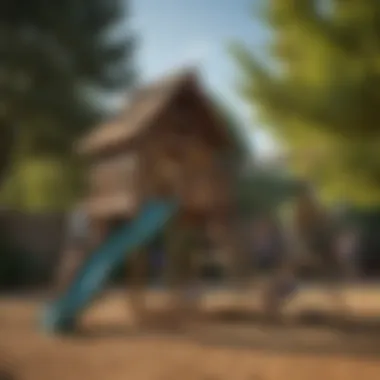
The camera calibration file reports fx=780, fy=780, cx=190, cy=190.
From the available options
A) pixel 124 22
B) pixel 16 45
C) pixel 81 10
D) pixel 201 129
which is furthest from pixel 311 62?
pixel 16 45

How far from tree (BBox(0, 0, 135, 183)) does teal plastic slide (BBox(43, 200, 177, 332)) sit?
0.24 m

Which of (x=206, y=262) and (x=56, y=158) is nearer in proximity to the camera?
(x=56, y=158)

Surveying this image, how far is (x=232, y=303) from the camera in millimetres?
1680

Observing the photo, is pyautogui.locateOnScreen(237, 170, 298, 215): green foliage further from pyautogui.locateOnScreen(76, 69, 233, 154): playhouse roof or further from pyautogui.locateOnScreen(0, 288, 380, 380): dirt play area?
pyautogui.locateOnScreen(0, 288, 380, 380): dirt play area

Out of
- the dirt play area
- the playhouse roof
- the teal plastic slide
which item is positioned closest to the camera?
the dirt play area

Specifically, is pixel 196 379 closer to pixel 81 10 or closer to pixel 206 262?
pixel 206 262

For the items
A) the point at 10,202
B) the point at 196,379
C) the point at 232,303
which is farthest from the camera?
the point at 232,303

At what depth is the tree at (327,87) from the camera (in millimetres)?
1544

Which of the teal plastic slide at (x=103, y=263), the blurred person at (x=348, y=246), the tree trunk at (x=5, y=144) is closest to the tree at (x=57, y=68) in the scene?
the tree trunk at (x=5, y=144)

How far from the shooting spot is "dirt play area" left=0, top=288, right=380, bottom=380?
1.37 m

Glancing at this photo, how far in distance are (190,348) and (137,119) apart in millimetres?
461

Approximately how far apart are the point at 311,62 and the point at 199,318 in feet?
2.22

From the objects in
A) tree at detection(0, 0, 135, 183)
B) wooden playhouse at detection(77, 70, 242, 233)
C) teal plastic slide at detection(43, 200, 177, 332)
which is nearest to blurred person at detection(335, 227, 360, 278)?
wooden playhouse at detection(77, 70, 242, 233)

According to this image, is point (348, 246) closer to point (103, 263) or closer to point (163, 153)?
point (163, 153)
